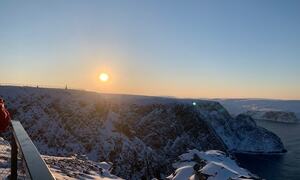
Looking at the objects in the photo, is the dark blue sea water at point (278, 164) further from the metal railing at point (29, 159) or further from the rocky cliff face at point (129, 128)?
the metal railing at point (29, 159)

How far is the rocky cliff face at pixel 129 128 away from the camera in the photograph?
72.4 meters

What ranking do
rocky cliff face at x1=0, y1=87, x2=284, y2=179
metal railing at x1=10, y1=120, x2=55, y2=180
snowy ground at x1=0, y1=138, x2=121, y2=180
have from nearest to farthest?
1. metal railing at x1=10, y1=120, x2=55, y2=180
2. snowy ground at x1=0, y1=138, x2=121, y2=180
3. rocky cliff face at x1=0, y1=87, x2=284, y2=179

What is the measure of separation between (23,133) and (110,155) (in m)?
67.1

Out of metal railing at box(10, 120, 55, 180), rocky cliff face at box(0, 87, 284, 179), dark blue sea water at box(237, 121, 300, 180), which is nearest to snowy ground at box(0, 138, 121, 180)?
metal railing at box(10, 120, 55, 180)

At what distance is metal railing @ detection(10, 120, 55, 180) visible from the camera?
9.95 feet

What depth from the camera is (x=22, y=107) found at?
321 ft

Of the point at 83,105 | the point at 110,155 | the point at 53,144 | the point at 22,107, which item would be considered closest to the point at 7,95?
the point at 22,107

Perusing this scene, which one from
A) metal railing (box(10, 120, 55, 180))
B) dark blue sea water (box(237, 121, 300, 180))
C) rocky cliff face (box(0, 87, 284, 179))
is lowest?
dark blue sea water (box(237, 121, 300, 180))

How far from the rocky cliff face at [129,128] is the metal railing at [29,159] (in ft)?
187

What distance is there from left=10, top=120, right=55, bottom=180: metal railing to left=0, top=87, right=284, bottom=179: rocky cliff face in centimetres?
5697

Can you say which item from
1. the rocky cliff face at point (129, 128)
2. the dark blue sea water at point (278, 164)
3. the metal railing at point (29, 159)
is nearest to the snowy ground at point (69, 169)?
the metal railing at point (29, 159)

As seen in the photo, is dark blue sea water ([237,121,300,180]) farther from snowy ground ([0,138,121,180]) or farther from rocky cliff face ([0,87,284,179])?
snowy ground ([0,138,121,180])

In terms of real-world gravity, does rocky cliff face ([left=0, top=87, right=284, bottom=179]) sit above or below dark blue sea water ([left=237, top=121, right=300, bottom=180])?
above

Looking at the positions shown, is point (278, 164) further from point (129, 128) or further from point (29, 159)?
point (29, 159)
